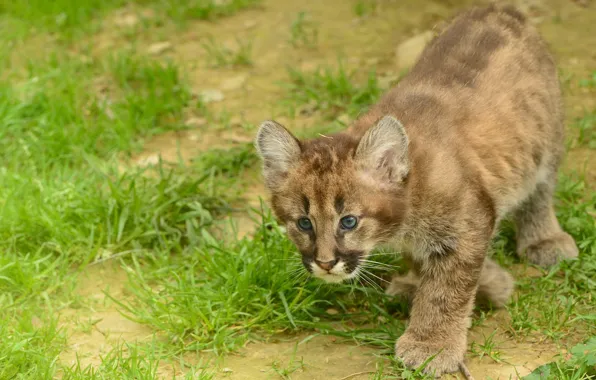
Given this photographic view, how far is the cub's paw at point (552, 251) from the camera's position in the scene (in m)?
6.24

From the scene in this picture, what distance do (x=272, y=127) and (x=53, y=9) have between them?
529 centimetres

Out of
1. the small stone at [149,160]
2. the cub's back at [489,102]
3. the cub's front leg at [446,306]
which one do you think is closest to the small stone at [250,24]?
the small stone at [149,160]

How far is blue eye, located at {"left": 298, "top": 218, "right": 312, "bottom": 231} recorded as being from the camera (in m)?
5.25

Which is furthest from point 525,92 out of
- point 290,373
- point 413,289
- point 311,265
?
point 290,373

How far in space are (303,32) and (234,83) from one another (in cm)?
98

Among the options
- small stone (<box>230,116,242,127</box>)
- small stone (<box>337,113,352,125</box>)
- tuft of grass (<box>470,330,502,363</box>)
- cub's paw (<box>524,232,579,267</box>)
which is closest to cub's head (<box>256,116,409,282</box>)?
tuft of grass (<box>470,330,502,363</box>)

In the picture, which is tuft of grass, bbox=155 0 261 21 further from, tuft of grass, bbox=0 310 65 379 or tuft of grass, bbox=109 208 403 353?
tuft of grass, bbox=0 310 65 379

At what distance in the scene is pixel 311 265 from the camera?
5.18 metres

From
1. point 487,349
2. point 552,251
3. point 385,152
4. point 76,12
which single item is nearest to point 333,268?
point 385,152

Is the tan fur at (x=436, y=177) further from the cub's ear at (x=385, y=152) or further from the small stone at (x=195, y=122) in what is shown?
the small stone at (x=195, y=122)

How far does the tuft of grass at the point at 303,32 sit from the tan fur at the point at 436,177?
9.57 ft

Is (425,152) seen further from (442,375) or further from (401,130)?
(442,375)

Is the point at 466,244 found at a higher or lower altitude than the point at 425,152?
lower

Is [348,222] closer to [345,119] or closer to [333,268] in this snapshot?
[333,268]
